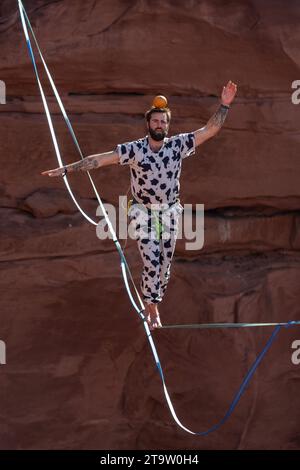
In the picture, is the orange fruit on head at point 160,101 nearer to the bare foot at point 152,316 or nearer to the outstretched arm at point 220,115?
the outstretched arm at point 220,115

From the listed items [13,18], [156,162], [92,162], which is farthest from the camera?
[13,18]

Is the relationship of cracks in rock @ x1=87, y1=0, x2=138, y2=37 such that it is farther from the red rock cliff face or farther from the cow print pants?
the cow print pants

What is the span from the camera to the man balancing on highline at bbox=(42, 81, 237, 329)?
4.86m

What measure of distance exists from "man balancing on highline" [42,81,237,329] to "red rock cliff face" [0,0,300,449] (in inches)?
94.5

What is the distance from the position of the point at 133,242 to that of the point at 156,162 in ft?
9.74

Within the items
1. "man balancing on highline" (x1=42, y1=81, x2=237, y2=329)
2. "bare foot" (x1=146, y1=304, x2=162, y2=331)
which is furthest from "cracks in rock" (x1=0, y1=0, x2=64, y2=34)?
"bare foot" (x1=146, y1=304, x2=162, y2=331)

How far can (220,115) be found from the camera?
486 centimetres

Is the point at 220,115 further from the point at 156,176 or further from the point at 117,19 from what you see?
the point at 117,19

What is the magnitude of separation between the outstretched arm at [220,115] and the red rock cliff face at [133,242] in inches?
98.3

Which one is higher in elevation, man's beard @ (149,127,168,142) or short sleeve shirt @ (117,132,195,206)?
man's beard @ (149,127,168,142)

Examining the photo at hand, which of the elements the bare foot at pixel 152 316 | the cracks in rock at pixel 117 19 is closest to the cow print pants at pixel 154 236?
the bare foot at pixel 152 316

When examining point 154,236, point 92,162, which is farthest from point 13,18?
point 154,236

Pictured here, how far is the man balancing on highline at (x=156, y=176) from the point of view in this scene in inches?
191
